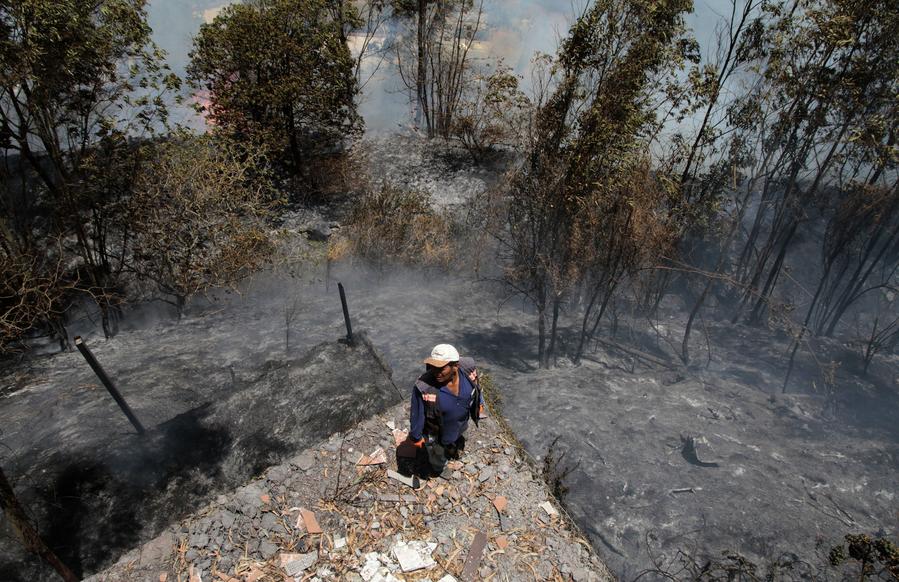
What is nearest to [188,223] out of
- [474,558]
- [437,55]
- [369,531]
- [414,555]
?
[369,531]

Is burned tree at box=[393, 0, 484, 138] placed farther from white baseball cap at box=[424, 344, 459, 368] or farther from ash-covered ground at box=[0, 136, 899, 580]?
white baseball cap at box=[424, 344, 459, 368]

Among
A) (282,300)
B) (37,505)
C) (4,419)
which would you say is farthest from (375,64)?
(37,505)

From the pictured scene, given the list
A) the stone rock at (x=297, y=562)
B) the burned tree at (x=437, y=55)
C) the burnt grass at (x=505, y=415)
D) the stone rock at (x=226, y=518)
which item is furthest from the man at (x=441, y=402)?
the burned tree at (x=437, y=55)

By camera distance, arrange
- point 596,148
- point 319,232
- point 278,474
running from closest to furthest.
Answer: point 278,474
point 596,148
point 319,232

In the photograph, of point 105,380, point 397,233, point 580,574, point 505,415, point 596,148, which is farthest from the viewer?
point 397,233

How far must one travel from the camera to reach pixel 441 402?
12.4ft

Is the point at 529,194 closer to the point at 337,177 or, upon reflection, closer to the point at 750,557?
the point at 750,557

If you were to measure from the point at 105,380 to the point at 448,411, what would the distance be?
15.4ft

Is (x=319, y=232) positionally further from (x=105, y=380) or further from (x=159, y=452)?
(x=159, y=452)

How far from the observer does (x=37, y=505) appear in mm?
4852

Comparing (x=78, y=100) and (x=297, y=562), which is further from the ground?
(x=78, y=100)

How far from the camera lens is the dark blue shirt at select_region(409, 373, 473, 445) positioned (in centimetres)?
379

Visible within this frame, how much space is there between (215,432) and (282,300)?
20.8ft

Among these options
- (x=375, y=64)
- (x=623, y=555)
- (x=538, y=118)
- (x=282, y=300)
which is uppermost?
(x=375, y=64)
